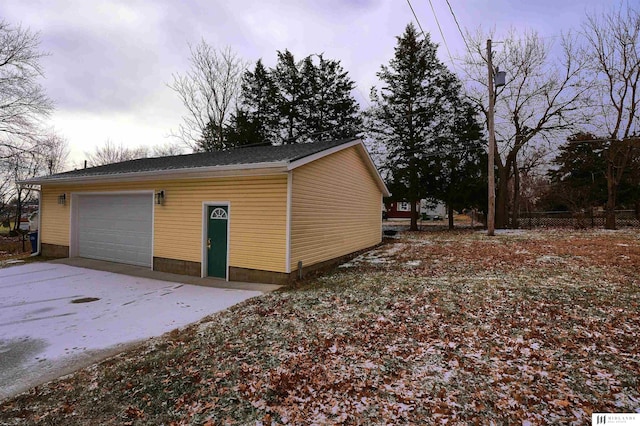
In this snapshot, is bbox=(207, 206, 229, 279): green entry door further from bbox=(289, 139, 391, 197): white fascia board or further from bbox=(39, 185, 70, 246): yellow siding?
bbox=(39, 185, 70, 246): yellow siding

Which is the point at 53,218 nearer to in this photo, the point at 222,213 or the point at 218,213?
the point at 218,213

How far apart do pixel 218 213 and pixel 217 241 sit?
2.49 ft

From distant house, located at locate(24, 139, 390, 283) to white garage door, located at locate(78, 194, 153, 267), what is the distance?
1.3 inches

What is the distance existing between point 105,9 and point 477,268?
41.8 feet

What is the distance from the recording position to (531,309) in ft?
15.1

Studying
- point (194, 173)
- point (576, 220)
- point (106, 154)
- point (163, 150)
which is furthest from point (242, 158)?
point (106, 154)

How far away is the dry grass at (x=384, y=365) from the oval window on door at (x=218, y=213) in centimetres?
278

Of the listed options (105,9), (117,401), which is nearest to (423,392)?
(117,401)

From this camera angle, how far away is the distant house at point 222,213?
7109mm

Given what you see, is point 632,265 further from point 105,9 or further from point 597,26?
point 597,26

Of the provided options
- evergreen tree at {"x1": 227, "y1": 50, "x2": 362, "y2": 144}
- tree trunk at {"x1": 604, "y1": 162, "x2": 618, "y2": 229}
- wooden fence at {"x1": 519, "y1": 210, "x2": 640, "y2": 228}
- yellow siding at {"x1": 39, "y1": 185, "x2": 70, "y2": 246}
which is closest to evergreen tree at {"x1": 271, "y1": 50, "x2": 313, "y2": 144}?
evergreen tree at {"x1": 227, "y1": 50, "x2": 362, "y2": 144}

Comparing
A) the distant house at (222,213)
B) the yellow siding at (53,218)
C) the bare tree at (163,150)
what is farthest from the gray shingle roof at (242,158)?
the bare tree at (163,150)

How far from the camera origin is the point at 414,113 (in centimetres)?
2120

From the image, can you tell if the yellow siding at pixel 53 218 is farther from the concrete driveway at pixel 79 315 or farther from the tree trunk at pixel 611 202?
the tree trunk at pixel 611 202
